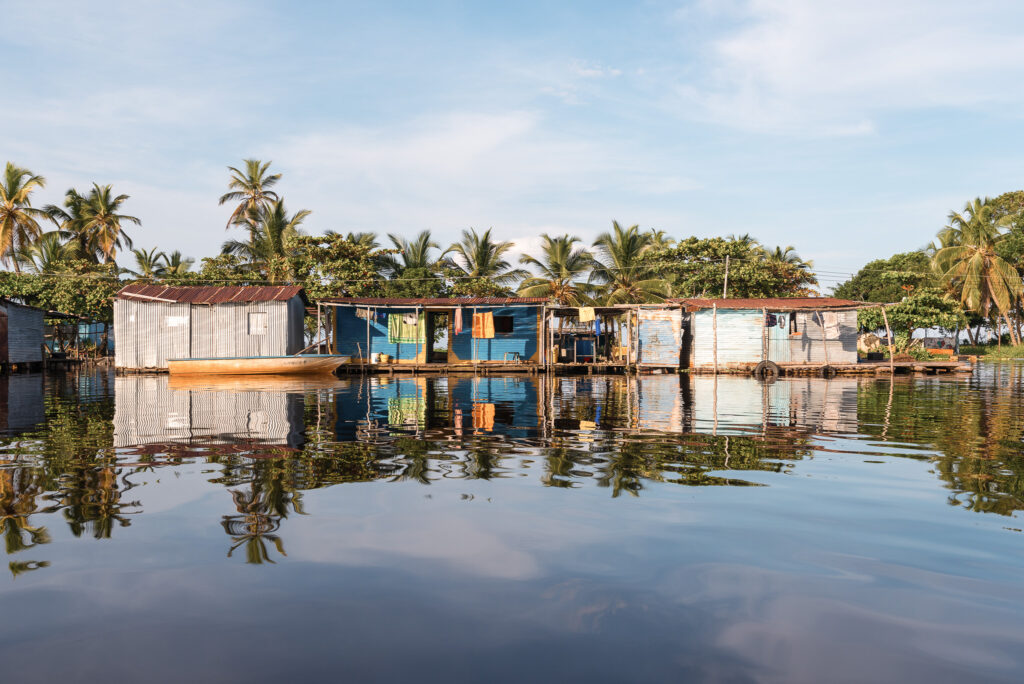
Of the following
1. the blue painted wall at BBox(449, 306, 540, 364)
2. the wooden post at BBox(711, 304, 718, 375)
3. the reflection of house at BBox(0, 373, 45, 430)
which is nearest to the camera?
the reflection of house at BBox(0, 373, 45, 430)

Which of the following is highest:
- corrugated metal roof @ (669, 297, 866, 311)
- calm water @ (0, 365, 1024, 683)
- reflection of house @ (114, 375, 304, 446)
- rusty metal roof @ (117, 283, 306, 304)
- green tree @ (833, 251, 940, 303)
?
green tree @ (833, 251, 940, 303)

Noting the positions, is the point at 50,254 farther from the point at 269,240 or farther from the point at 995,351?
the point at 995,351

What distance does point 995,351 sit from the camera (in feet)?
169

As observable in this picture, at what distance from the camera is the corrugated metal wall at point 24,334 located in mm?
30188

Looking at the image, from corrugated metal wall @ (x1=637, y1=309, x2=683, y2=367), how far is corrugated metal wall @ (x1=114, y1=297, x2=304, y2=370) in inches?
625

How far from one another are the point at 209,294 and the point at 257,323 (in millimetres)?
2772

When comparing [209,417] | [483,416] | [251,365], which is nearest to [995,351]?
[251,365]

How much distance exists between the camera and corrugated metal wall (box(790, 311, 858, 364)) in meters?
30.7

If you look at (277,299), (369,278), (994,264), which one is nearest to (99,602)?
(277,299)

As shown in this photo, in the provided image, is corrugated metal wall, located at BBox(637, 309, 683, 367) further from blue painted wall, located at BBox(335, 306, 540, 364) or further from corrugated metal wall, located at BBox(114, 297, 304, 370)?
corrugated metal wall, located at BBox(114, 297, 304, 370)

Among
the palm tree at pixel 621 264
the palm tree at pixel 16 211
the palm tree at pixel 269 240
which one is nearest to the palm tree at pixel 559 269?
the palm tree at pixel 621 264

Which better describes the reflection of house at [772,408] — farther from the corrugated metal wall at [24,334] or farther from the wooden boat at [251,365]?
the corrugated metal wall at [24,334]

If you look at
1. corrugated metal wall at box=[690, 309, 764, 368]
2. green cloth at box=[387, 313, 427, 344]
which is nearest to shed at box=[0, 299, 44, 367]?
green cloth at box=[387, 313, 427, 344]

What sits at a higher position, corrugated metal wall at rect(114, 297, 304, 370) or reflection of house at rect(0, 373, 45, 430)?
corrugated metal wall at rect(114, 297, 304, 370)
